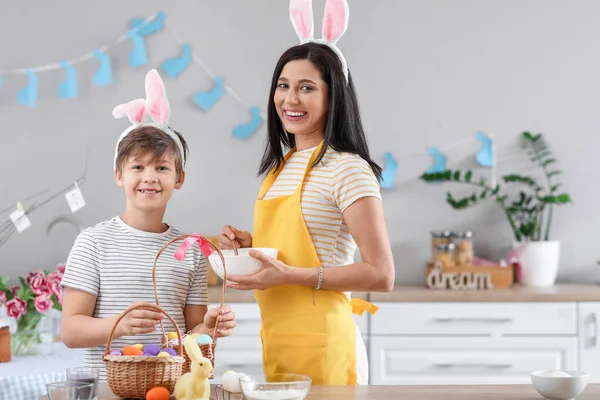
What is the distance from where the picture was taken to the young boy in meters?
1.73

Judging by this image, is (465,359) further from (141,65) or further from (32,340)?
(141,65)

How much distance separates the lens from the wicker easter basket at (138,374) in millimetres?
1382

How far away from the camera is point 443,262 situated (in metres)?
3.35

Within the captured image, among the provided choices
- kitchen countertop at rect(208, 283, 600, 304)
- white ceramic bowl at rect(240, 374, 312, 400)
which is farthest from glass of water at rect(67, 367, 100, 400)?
kitchen countertop at rect(208, 283, 600, 304)

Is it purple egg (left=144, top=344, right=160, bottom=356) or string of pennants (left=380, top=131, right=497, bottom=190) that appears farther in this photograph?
string of pennants (left=380, top=131, right=497, bottom=190)

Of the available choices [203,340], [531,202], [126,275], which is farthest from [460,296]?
[203,340]

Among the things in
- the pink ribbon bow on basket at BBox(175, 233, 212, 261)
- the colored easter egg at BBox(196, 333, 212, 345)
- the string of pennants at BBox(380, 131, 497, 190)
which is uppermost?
the string of pennants at BBox(380, 131, 497, 190)

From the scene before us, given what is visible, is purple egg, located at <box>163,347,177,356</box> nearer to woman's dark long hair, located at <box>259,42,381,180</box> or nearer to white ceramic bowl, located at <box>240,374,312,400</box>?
white ceramic bowl, located at <box>240,374,312,400</box>

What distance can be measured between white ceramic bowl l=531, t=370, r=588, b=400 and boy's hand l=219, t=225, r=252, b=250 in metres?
0.78

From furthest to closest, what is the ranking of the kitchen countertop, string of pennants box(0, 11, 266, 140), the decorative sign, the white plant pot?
string of pennants box(0, 11, 266, 140) → the white plant pot → the decorative sign → the kitchen countertop

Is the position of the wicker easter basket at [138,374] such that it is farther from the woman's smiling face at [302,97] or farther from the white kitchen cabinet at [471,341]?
the white kitchen cabinet at [471,341]

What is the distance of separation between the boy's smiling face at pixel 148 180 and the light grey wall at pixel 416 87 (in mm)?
1700

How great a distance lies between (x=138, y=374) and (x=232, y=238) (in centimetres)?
55

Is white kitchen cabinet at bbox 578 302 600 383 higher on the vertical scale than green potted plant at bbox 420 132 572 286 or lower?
lower
